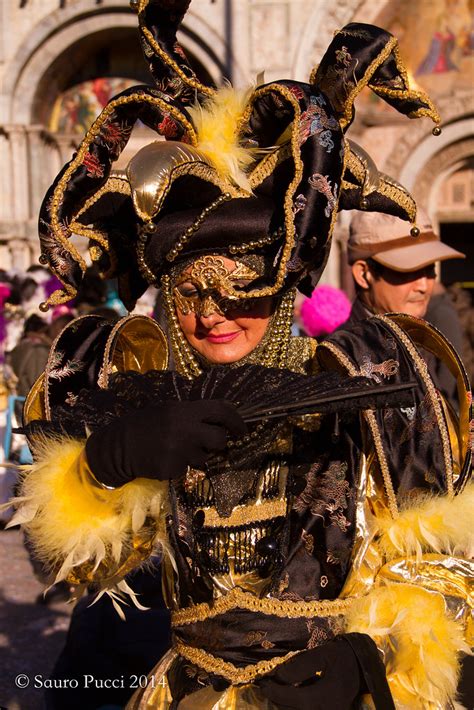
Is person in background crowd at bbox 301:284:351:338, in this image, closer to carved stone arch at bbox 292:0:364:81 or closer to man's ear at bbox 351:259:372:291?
man's ear at bbox 351:259:372:291

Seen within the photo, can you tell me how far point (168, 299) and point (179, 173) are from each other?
0.86 ft

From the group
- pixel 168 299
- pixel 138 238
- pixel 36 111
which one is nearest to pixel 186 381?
pixel 168 299

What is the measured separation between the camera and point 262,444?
1840 millimetres

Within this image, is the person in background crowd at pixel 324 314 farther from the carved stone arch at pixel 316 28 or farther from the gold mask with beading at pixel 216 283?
the carved stone arch at pixel 316 28

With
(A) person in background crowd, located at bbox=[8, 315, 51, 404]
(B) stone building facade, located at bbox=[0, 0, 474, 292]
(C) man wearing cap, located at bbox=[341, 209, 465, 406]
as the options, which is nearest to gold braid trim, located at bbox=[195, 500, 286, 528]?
(C) man wearing cap, located at bbox=[341, 209, 465, 406]

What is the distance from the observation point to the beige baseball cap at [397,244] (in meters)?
3.26

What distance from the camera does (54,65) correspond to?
43.9 feet

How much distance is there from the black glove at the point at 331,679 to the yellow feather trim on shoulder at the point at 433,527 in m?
0.20

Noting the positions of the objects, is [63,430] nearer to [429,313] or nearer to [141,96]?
[141,96]

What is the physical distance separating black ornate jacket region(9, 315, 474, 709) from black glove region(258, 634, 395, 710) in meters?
0.08

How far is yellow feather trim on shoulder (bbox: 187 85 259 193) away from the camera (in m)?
1.90

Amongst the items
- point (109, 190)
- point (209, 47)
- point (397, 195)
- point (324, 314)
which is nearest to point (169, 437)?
point (109, 190)

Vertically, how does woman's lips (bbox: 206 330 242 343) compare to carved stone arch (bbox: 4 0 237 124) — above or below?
below

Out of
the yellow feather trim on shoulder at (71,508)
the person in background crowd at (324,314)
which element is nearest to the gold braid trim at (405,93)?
the yellow feather trim on shoulder at (71,508)
